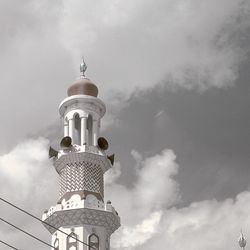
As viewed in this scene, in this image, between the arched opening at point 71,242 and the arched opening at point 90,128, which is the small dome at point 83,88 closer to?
the arched opening at point 90,128

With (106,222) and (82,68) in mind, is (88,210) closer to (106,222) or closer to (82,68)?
(106,222)

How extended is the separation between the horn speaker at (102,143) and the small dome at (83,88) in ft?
12.0

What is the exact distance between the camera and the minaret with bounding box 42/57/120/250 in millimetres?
42688

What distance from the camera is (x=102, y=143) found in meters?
46.4

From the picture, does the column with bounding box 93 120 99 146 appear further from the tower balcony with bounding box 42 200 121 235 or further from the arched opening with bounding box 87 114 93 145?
the tower balcony with bounding box 42 200 121 235

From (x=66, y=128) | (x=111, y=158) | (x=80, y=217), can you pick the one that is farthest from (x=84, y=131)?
(x=80, y=217)

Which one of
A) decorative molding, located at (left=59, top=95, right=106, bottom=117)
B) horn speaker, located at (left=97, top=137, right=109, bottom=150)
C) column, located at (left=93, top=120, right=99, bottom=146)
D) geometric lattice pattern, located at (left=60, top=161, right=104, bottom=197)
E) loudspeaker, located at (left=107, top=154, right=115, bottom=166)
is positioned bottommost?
geometric lattice pattern, located at (left=60, top=161, right=104, bottom=197)

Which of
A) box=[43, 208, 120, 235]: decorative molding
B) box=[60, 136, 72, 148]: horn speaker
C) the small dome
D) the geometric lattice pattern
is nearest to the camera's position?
box=[43, 208, 120, 235]: decorative molding

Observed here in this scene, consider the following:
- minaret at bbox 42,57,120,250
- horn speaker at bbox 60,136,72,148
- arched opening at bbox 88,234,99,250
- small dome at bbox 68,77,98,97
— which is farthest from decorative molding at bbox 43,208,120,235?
small dome at bbox 68,77,98,97

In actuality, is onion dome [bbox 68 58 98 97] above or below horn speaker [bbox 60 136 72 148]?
above

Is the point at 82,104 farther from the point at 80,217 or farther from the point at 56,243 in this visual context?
the point at 56,243

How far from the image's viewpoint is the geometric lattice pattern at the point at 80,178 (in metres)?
44.3

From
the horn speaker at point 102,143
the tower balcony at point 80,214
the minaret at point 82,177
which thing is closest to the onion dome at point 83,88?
the minaret at point 82,177

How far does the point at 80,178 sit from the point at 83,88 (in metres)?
7.16
